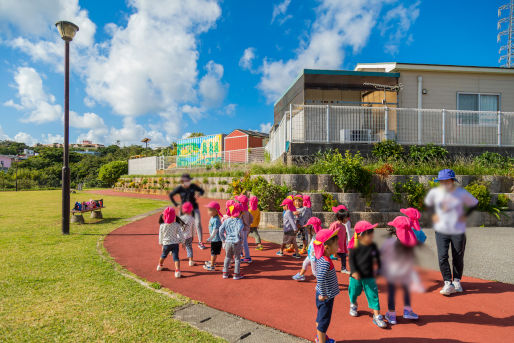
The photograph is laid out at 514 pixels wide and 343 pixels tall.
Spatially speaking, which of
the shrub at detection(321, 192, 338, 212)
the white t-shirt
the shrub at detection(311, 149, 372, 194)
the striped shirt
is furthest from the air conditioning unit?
the white t-shirt

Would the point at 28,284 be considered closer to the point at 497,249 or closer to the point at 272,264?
the point at 272,264

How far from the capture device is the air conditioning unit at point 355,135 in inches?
646

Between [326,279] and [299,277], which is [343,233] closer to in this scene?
[299,277]

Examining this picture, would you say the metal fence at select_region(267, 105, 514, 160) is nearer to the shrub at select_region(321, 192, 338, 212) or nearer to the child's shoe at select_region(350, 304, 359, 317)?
the shrub at select_region(321, 192, 338, 212)

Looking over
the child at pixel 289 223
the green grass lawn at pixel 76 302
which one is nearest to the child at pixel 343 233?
the child at pixel 289 223

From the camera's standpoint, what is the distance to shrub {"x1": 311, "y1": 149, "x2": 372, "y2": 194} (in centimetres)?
1338

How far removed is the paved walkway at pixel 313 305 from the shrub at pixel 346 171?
498 cm

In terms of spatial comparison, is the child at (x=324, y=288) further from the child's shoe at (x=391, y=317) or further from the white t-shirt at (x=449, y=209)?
the white t-shirt at (x=449, y=209)

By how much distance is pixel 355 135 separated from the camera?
16.5 meters

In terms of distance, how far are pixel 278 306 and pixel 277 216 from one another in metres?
7.28

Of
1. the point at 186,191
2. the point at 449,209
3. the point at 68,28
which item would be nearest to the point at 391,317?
the point at 449,209

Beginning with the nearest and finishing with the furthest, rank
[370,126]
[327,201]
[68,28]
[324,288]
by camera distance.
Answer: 1. [68,28]
2. [324,288]
3. [327,201]
4. [370,126]

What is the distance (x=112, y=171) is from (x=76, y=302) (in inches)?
270

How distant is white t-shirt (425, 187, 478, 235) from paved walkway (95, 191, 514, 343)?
13.1 feet
